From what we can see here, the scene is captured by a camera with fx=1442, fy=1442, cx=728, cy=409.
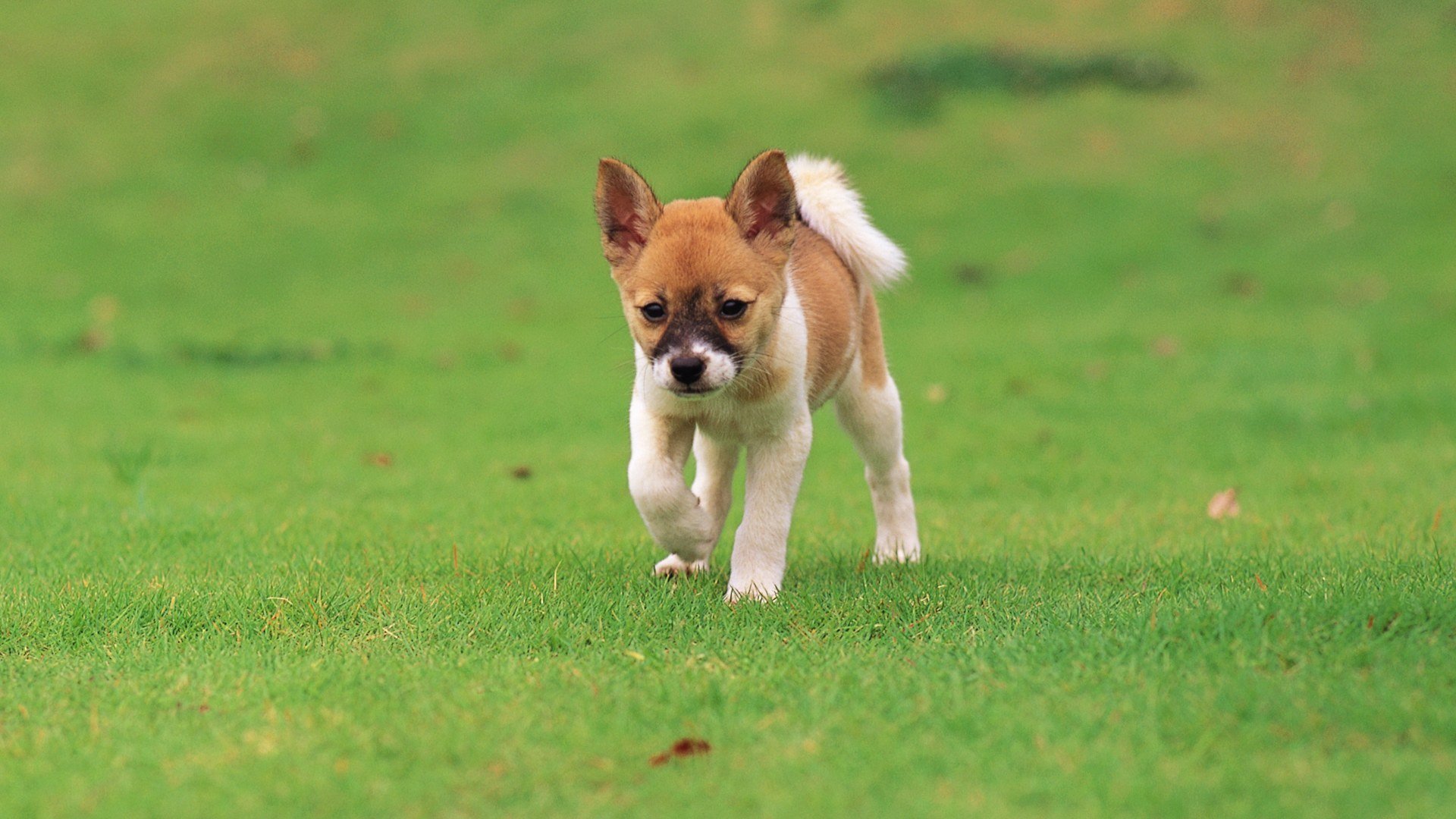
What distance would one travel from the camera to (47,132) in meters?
17.2

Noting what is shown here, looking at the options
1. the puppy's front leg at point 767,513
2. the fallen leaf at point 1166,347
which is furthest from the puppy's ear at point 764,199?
the fallen leaf at point 1166,347

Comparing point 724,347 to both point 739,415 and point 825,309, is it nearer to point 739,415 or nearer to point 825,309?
point 739,415

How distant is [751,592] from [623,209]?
1.40 m

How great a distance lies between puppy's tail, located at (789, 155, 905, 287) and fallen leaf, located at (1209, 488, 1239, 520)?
2.16 meters

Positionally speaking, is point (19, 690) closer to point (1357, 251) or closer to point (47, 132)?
point (1357, 251)

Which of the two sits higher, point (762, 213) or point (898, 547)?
point (762, 213)

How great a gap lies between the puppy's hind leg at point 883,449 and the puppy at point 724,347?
30 cm

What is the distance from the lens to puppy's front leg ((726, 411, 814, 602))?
4.98m

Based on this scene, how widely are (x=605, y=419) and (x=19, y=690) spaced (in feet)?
19.6

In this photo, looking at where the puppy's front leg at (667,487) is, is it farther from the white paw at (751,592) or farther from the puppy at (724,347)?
the white paw at (751,592)

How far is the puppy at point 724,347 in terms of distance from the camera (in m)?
4.75

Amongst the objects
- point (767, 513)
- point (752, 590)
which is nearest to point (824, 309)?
point (767, 513)

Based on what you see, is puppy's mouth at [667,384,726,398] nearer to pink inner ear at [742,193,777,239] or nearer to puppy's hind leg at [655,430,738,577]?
pink inner ear at [742,193,777,239]

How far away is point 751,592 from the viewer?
4.91 m
